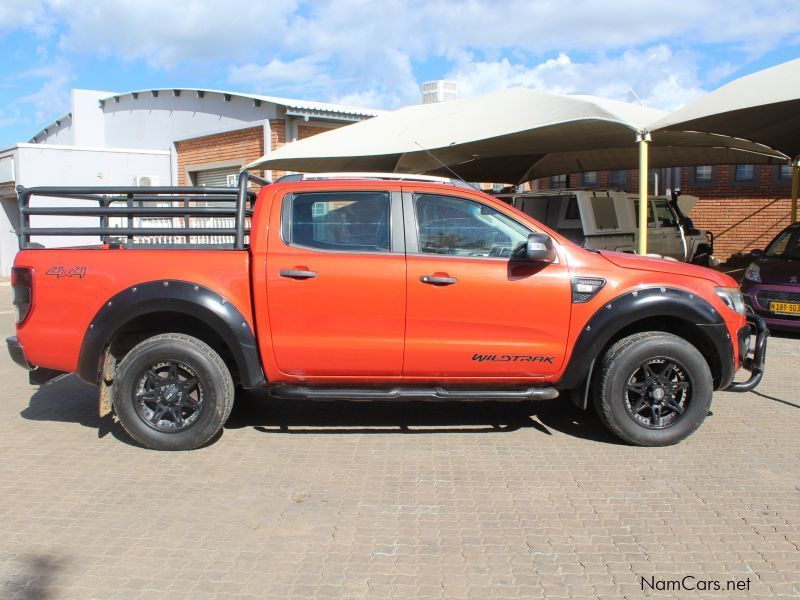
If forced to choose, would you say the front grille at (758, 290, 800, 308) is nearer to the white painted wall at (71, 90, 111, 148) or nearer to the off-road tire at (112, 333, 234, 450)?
the off-road tire at (112, 333, 234, 450)

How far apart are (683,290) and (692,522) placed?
1712 millimetres

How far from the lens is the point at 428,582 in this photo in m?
3.34

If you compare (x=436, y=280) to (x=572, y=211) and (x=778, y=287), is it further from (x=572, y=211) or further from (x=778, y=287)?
(x=572, y=211)

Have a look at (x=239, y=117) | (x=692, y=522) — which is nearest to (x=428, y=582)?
(x=692, y=522)

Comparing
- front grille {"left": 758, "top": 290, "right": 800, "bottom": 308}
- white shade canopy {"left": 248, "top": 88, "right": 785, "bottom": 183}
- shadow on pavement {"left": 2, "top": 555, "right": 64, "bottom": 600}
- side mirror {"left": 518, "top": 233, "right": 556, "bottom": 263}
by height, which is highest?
white shade canopy {"left": 248, "top": 88, "right": 785, "bottom": 183}

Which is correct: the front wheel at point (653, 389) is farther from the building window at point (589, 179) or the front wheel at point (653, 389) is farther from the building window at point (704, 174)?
the building window at point (589, 179)

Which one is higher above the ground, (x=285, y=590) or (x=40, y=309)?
(x=40, y=309)

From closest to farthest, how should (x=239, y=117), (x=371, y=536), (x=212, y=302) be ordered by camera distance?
(x=371, y=536) → (x=212, y=302) → (x=239, y=117)

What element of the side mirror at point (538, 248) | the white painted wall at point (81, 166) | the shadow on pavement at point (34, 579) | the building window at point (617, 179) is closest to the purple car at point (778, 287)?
the side mirror at point (538, 248)

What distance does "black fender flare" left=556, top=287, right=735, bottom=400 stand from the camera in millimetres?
4918

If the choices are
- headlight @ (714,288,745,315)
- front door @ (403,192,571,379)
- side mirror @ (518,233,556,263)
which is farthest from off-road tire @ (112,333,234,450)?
headlight @ (714,288,745,315)

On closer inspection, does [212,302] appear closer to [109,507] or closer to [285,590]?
[109,507]

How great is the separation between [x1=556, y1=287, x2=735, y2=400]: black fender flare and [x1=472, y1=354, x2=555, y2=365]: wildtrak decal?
18cm

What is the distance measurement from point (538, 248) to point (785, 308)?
6.20 m
